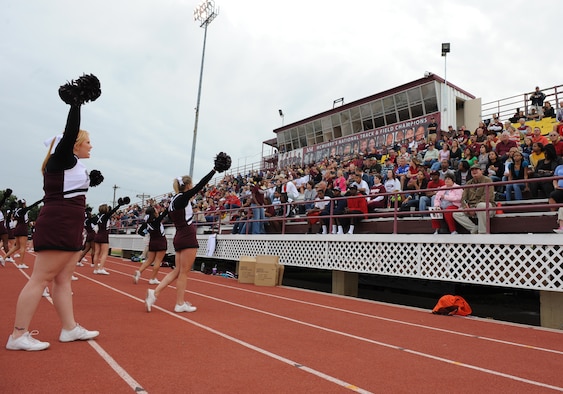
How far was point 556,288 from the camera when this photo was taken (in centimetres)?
672

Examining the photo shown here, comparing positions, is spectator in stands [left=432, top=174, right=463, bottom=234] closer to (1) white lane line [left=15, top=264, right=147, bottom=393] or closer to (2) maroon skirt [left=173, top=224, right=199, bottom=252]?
(2) maroon skirt [left=173, top=224, right=199, bottom=252]

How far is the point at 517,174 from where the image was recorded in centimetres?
884

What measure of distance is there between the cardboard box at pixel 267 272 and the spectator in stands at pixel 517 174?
6159 mm

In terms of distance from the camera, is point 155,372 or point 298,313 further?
point 298,313

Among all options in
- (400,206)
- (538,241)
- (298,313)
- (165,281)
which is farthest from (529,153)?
(165,281)

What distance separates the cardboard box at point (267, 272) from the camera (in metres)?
11.9

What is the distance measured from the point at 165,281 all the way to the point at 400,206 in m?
6.51

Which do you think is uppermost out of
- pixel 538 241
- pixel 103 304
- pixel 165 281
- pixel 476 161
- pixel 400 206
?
pixel 476 161

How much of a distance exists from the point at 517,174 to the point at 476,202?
1.46 m

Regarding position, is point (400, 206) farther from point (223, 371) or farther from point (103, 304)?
point (223, 371)

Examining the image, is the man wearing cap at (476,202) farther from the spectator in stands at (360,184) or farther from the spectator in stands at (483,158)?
the spectator in stands at (360,184)

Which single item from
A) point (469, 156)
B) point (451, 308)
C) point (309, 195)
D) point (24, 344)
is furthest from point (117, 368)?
point (469, 156)

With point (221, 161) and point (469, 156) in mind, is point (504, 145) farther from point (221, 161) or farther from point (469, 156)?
point (221, 161)

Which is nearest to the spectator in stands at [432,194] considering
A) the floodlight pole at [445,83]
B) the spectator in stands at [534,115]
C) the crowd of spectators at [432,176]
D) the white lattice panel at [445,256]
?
the crowd of spectators at [432,176]
